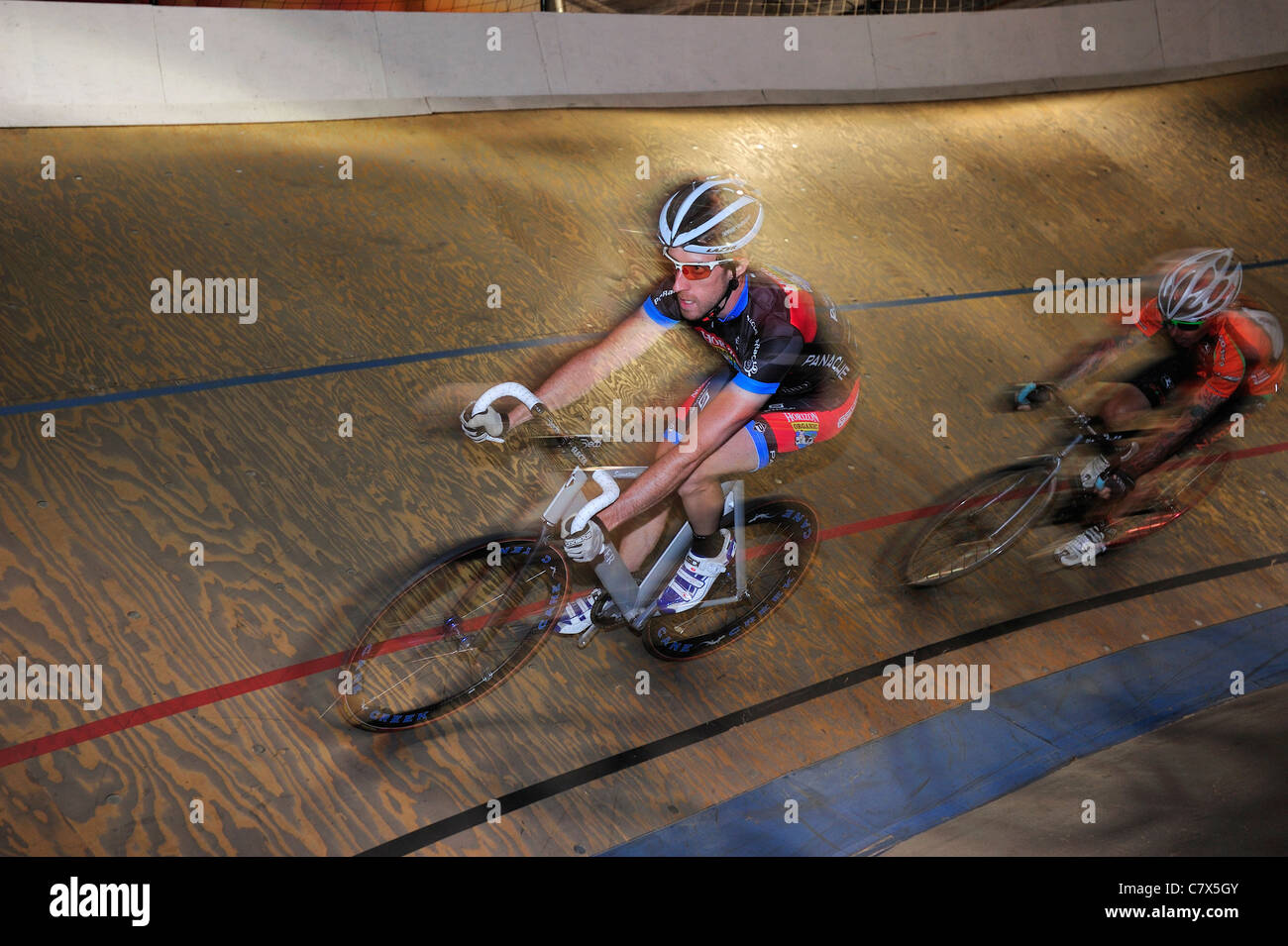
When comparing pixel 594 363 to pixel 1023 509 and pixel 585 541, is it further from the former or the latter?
pixel 1023 509

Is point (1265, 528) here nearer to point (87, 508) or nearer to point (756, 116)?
point (756, 116)

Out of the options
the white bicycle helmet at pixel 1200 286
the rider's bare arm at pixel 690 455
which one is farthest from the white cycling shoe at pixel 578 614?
the white bicycle helmet at pixel 1200 286

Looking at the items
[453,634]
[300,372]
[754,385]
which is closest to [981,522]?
[754,385]

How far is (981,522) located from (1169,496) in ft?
4.18

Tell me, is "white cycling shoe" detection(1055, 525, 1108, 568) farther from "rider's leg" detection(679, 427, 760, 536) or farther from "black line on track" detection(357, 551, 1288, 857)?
"rider's leg" detection(679, 427, 760, 536)

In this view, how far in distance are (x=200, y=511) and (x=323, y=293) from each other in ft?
5.51

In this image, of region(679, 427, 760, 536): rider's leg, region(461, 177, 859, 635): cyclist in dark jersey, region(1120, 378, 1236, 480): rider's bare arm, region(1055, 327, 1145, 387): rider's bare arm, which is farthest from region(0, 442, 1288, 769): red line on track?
region(1120, 378, 1236, 480): rider's bare arm

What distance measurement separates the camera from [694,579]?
348 centimetres

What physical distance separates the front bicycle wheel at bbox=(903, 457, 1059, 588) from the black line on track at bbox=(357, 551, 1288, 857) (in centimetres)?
32

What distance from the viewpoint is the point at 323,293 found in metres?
4.94

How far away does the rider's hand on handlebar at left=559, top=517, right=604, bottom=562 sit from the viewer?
9.05 ft

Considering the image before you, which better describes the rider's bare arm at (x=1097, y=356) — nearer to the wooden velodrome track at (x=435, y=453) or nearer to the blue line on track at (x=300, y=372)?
the wooden velodrome track at (x=435, y=453)
